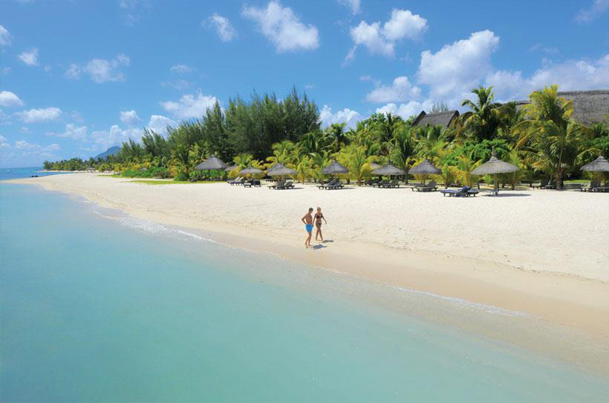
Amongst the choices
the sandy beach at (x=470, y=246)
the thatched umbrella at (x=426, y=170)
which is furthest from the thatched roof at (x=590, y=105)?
the sandy beach at (x=470, y=246)

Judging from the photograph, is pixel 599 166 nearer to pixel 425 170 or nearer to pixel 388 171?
pixel 425 170

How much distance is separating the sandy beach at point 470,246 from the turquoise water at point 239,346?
0.81 m

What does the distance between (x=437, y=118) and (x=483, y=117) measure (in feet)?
34.2


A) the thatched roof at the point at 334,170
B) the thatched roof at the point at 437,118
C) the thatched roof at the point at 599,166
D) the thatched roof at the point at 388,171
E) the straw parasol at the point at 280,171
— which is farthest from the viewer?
the thatched roof at the point at 437,118

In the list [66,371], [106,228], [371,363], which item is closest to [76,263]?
[106,228]

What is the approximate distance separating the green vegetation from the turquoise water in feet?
51.3

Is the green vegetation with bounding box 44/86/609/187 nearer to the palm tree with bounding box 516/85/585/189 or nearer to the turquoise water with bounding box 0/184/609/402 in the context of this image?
the palm tree with bounding box 516/85/585/189

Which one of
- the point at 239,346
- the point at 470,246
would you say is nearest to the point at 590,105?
the point at 470,246

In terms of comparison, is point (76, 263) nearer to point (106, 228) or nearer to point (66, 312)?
point (66, 312)

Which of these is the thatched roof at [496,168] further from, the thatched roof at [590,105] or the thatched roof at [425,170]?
the thatched roof at [590,105]

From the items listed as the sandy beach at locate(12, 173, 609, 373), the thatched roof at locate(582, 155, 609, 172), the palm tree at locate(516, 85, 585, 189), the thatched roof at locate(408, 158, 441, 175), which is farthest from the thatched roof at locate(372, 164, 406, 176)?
the thatched roof at locate(582, 155, 609, 172)

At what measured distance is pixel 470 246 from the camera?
23.9 ft

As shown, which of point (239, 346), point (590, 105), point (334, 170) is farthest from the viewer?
point (590, 105)

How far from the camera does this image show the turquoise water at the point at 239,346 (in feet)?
12.0
